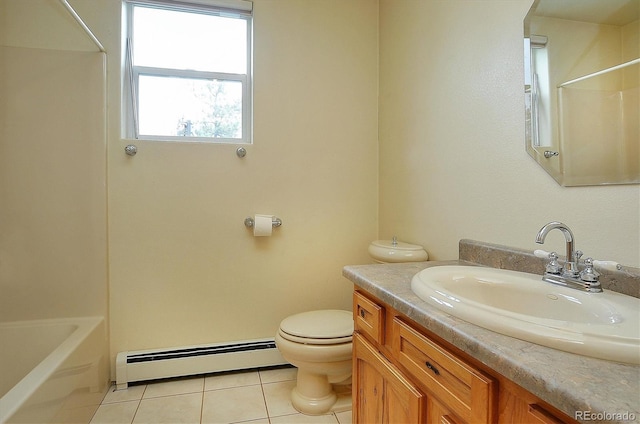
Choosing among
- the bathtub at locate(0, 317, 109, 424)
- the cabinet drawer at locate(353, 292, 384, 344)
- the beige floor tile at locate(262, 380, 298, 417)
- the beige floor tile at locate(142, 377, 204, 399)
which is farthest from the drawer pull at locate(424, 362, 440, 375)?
the beige floor tile at locate(142, 377, 204, 399)

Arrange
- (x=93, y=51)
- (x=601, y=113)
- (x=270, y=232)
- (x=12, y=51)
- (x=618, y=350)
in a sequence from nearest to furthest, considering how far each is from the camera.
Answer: (x=618, y=350) → (x=601, y=113) → (x=12, y=51) → (x=93, y=51) → (x=270, y=232)

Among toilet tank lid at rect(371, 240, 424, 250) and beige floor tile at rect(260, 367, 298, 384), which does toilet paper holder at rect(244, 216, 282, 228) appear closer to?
toilet tank lid at rect(371, 240, 424, 250)

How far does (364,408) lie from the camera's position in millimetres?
1191

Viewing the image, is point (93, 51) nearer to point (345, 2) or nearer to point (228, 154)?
point (228, 154)

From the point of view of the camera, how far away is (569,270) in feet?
2.87

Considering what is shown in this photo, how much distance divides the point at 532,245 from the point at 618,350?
0.66m

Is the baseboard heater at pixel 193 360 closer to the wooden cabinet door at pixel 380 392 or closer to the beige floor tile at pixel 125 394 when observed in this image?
the beige floor tile at pixel 125 394

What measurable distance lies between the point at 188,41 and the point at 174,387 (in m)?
2.00

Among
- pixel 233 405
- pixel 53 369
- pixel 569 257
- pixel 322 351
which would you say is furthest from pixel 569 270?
pixel 53 369

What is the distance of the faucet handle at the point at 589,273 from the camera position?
0.82m

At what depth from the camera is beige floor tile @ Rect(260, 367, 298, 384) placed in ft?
6.31

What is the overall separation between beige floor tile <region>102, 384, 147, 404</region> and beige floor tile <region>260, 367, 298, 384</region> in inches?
25.4

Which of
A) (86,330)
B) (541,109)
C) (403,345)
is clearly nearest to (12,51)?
(86,330)

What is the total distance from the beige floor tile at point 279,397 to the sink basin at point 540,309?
3.66 feet
